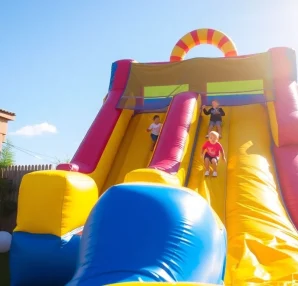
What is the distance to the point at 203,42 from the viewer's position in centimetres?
895

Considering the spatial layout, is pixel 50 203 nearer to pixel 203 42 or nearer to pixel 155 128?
pixel 155 128

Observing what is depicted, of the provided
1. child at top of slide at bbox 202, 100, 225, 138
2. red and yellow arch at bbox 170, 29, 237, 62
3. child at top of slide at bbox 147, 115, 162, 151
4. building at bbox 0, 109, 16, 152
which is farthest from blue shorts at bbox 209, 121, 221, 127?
building at bbox 0, 109, 16, 152

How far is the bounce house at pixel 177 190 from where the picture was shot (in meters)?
2.11

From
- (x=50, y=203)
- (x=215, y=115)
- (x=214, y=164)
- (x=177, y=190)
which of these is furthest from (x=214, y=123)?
(x=177, y=190)

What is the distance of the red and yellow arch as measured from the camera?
8672 millimetres

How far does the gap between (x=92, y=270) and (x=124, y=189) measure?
0.54 m

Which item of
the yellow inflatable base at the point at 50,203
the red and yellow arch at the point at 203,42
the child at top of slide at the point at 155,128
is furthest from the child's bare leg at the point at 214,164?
the red and yellow arch at the point at 203,42

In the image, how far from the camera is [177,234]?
83.3 inches

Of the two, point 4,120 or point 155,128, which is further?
point 4,120

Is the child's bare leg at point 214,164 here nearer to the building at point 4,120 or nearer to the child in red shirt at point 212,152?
the child in red shirt at point 212,152

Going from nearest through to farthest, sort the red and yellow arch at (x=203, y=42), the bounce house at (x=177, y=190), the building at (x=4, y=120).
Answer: the bounce house at (x=177, y=190) < the red and yellow arch at (x=203, y=42) < the building at (x=4, y=120)

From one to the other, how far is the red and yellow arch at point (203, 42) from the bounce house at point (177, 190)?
0.02 m

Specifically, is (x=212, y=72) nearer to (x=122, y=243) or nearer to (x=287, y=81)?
(x=287, y=81)

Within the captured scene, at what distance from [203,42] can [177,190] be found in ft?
23.5
